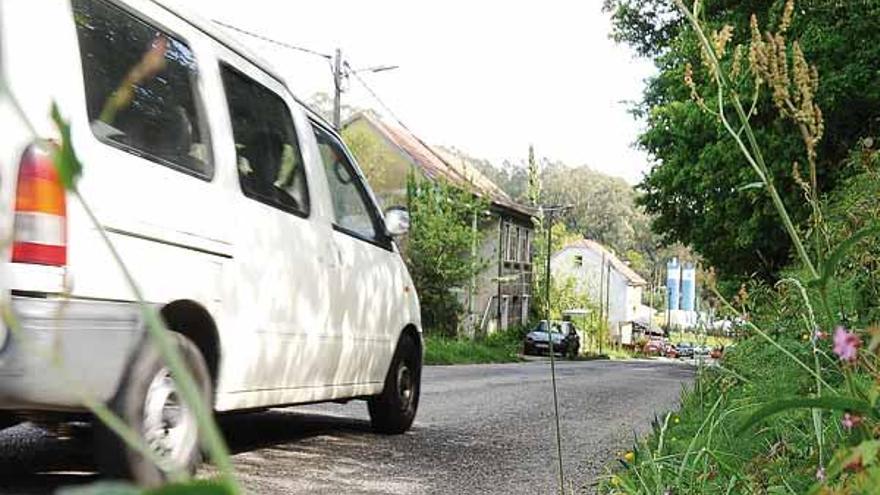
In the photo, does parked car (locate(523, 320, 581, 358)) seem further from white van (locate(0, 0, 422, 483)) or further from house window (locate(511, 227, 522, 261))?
white van (locate(0, 0, 422, 483))

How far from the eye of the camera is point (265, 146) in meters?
4.57

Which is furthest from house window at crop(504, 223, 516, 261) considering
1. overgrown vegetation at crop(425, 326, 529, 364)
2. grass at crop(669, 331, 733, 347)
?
grass at crop(669, 331, 733, 347)

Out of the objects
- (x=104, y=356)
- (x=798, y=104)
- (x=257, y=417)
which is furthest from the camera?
(x=257, y=417)

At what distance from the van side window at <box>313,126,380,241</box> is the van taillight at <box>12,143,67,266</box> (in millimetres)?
2488

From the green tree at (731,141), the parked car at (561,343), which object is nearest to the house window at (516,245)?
the parked car at (561,343)

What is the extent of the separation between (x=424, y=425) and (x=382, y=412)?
2.50 ft

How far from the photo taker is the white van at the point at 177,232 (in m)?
2.80

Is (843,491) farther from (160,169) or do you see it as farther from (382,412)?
(382,412)

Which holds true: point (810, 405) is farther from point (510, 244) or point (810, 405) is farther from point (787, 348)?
point (510, 244)

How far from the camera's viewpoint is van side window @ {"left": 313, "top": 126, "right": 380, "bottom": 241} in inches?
Answer: 214

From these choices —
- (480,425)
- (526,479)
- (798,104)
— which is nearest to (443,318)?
(480,425)

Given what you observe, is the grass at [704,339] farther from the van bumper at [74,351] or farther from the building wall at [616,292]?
the building wall at [616,292]

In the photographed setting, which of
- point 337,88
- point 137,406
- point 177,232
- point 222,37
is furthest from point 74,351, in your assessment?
point 337,88

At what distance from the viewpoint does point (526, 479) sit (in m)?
4.51
